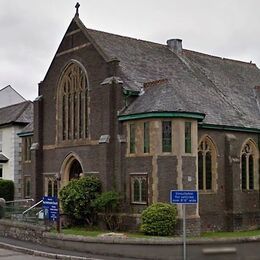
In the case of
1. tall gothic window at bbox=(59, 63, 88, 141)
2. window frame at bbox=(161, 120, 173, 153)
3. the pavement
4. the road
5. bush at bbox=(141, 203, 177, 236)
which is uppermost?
tall gothic window at bbox=(59, 63, 88, 141)

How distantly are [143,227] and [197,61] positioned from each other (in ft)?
52.4

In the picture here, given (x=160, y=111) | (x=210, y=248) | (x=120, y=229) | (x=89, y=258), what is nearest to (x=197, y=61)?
(x=160, y=111)

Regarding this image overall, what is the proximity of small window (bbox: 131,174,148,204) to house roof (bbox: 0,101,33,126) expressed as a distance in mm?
18788

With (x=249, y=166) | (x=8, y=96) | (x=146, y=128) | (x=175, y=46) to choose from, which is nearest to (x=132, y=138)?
(x=146, y=128)

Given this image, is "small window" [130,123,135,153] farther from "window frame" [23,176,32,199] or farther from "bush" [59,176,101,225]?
"window frame" [23,176,32,199]

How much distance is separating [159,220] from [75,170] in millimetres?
9233

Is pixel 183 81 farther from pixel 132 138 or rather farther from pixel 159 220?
pixel 159 220

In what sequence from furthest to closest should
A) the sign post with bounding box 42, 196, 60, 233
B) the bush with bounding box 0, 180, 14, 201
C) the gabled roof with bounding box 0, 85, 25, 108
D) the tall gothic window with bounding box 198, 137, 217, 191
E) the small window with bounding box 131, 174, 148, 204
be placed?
the gabled roof with bounding box 0, 85, 25, 108 < the bush with bounding box 0, 180, 14, 201 < the tall gothic window with bounding box 198, 137, 217, 191 < the small window with bounding box 131, 174, 148, 204 < the sign post with bounding box 42, 196, 60, 233

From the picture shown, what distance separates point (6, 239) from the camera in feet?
90.1

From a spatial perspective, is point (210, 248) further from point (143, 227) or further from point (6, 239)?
point (6, 239)

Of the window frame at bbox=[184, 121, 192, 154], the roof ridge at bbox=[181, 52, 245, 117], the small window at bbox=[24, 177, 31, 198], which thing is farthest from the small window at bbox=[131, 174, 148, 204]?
the small window at bbox=[24, 177, 31, 198]

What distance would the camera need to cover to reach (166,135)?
26.9 meters

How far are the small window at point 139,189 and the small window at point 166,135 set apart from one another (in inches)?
71.7

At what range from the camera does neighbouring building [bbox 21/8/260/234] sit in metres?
26.9
